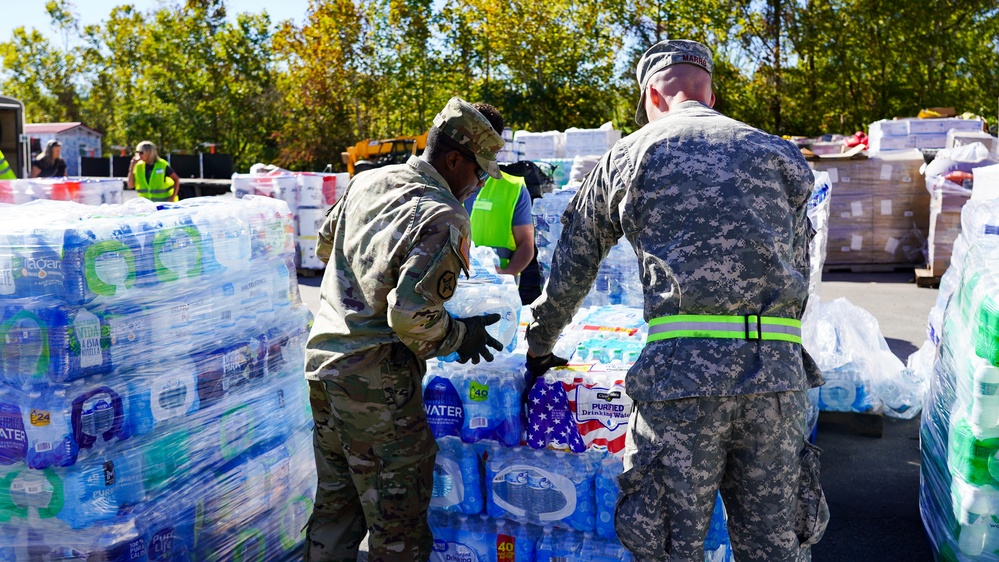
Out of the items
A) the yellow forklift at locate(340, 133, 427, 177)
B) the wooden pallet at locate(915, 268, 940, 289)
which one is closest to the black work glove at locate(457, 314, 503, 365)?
the wooden pallet at locate(915, 268, 940, 289)

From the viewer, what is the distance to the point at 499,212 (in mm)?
5320

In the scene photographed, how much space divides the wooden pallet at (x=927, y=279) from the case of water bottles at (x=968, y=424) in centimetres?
750

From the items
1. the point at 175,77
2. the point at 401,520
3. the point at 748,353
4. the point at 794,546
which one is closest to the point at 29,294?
the point at 401,520

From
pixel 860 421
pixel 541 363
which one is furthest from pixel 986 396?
pixel 860 421

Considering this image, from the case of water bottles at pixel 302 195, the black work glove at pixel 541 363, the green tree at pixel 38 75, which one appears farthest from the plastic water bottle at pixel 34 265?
the green tree at pixel 38 75

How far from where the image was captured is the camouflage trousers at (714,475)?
253cm

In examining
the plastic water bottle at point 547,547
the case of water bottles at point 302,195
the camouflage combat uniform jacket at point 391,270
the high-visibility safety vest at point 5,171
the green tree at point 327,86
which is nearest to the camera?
the camouflage combat uniform jacket at point 391,270

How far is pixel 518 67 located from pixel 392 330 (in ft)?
82.2

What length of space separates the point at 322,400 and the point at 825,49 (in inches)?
981

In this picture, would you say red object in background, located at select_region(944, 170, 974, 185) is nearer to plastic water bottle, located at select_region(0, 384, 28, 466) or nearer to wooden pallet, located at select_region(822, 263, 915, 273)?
wooden pallet, located at select_region(822, 263, 915, 273)

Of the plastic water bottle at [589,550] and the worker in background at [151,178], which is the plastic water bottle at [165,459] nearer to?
the plastic water bottle at [589,550]

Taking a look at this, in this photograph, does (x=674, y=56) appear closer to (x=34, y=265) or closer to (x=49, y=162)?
(x=34, y=265)

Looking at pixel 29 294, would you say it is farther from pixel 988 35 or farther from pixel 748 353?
pixel 988 35

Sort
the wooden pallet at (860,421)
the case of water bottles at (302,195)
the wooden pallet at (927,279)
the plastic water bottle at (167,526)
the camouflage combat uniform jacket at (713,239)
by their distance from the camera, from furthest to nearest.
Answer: the case of water bottles at (302,195) < the wooden pallet at (927,279) < the wooden pallet at (860,421) < the plastic water bottle at (167,526) < the camouflage combat uniform jacket at (713,239)
